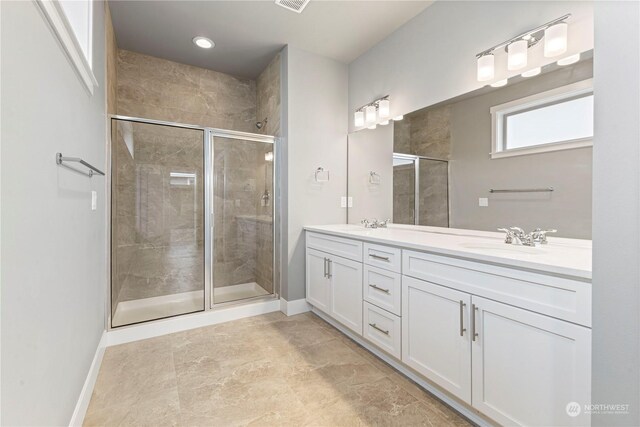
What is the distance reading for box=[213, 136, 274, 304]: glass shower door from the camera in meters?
3.03

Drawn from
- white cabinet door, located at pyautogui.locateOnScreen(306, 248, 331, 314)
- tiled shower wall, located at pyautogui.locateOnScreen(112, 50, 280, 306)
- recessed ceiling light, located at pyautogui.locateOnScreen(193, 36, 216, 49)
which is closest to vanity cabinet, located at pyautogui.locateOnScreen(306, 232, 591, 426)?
white cabinet door, located at pyautogui.locateOnScreen(306, 248, 331, 314)

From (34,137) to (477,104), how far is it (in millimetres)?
2341

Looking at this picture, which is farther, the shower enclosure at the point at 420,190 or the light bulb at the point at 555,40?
the shower enclosure at the point at 420,190

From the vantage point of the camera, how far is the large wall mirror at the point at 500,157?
153cm

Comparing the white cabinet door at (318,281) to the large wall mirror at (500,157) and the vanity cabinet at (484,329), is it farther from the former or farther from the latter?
the large wall mirror at (500,157)

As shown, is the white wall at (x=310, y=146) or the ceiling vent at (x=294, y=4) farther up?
the ceiling vent at (x=294, y=4)

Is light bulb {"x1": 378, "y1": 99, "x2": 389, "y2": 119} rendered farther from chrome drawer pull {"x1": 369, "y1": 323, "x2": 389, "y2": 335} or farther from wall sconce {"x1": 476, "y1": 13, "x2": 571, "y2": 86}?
chrome drawer pull {"x1": 369, "y1": 323, "x2": 389, "y2": 335}

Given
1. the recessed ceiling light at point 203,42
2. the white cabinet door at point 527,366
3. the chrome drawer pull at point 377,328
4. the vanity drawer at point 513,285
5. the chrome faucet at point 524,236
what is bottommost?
the chrome drawer pull at point 377,328

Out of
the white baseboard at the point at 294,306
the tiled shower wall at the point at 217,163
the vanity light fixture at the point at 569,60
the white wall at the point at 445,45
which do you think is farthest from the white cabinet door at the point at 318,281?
the vanity light fixture at the point at 569,60

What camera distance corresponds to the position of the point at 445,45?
218 centimetres

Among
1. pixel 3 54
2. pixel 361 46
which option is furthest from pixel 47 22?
pixel 361 46

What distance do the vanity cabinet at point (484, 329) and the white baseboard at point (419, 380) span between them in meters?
0.01

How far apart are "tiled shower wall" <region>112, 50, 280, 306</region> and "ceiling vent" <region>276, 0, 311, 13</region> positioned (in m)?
0.77

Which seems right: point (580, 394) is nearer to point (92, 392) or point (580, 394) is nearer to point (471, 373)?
point (471, 373)
